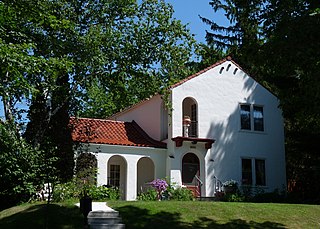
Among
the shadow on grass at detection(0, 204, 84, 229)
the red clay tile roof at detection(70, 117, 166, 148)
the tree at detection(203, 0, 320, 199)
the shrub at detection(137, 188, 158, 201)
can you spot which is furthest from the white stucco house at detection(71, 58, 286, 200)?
the tree at detection(203, 0, 320, 199)

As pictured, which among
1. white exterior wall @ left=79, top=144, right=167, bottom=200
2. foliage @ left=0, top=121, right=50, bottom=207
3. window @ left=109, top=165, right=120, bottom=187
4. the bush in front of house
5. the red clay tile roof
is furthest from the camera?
window @ left=109, top=165, right=120, bottom=187

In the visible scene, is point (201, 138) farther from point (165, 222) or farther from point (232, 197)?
point (165, 222)

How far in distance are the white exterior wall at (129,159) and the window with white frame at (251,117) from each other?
5.28 metres

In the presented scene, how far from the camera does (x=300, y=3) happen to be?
1248cm

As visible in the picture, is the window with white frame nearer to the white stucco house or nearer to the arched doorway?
the white stucco house

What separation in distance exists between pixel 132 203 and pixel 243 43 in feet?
24.1

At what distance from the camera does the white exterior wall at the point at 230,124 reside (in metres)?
24.3

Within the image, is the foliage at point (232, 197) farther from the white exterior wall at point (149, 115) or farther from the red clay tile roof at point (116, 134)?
the white exterior wall at point (149, 115)

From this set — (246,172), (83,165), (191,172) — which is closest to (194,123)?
(191,172)

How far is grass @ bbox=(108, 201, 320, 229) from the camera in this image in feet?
48.4

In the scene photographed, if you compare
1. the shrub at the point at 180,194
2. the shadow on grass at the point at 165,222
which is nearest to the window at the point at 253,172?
the shrub at the point at 180,194

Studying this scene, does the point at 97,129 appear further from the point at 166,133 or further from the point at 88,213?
the point at 88,213

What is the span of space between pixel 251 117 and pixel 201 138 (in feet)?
12.6

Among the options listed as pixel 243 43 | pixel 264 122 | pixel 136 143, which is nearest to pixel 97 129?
pixel 136 143
